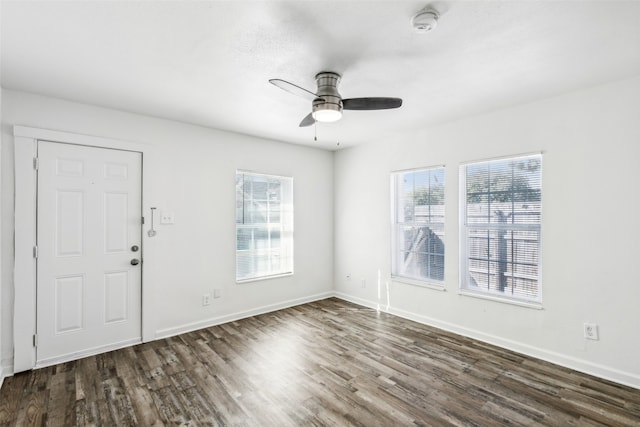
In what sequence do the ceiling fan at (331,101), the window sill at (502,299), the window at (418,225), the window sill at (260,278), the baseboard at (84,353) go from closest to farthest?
1. the ceiling fan at (331,101)
2. the baseboard at (84,353)
3. the window sill at (502,299)
4. the window at (418,225)
5. the window sill at (260,278)

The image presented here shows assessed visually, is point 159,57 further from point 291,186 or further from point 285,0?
point 291,186

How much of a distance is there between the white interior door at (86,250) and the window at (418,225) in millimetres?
3372

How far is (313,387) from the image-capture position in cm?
251

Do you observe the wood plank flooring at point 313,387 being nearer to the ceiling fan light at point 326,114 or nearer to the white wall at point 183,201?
the white wall at point 183,201

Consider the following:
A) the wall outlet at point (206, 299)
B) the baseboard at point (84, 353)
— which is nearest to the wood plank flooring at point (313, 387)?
the baseboard at point (84, 353)

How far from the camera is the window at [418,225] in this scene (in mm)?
3957

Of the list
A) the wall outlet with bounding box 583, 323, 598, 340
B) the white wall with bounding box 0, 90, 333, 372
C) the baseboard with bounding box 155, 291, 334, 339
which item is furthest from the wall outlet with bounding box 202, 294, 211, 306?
the wall outlet with bounding box 583, 323, 598, 340

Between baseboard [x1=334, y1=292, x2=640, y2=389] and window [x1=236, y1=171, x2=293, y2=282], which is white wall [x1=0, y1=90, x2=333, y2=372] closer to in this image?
window [x1=236, y1=171, x2=293, y2=282]

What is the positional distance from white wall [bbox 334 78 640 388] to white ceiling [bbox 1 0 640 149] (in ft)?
0.98

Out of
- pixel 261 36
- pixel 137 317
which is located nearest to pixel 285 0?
pixel 261 36

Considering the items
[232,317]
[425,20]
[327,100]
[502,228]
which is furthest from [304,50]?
[232,317]

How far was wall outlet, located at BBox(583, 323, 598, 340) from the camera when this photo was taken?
271 centimetres

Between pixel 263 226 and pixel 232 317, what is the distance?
1.34 m

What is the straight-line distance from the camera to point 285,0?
1.61m
